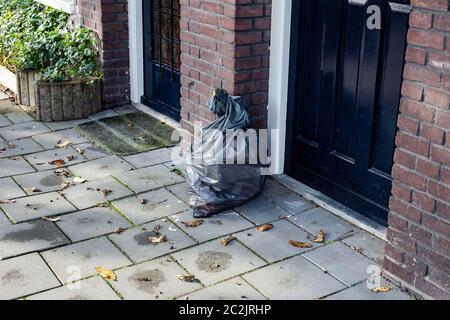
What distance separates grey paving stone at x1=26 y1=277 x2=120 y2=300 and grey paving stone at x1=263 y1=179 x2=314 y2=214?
5.36 feet

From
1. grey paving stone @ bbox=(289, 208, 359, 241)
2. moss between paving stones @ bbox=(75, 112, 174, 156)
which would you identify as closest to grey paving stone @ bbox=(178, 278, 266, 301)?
grey paving stone @ bbox=(289, 208, 359, 241)

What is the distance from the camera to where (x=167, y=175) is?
5.60 metres

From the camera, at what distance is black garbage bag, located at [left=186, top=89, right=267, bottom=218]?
4.93 m

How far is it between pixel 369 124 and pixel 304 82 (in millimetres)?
766

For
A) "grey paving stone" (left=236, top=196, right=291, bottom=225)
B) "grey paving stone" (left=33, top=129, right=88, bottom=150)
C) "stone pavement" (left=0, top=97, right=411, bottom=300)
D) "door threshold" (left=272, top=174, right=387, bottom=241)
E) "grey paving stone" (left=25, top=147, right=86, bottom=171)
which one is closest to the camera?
"stone pavement" (left=0, top=97, right=411, bottom=300)

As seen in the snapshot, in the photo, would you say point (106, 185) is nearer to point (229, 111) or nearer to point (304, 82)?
point (229, 111)

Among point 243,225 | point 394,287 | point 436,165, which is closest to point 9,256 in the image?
point 243,225

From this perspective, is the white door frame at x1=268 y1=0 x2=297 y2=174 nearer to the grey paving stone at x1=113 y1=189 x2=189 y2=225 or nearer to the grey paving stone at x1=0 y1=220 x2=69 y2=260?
the grey paving stone at x1=113 y1=189 x2=189 y2=225

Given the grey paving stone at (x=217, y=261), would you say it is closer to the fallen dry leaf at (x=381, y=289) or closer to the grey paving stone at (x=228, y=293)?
the grey paving stone at (x=228, y=293)

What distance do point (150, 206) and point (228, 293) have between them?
1340 millimetres

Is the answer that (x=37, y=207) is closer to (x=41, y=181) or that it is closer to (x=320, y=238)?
(x=41, y=181)

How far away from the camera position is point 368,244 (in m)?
4.48

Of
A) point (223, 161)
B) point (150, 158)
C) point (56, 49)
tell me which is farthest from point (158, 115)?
point (223, 161)

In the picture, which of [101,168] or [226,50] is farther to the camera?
[101,168]
